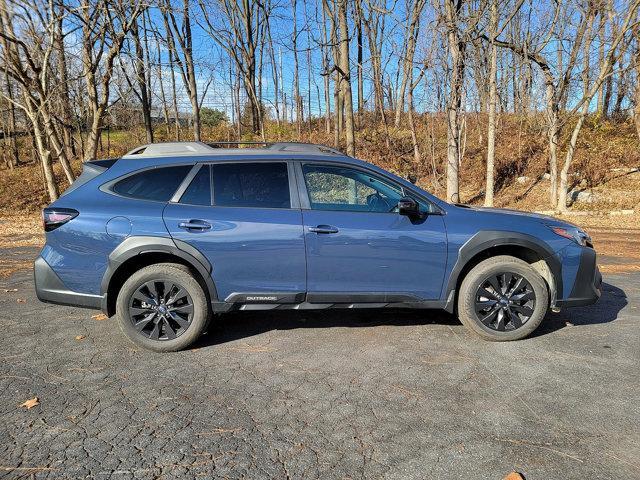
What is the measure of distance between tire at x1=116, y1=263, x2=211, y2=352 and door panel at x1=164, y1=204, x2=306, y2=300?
0.80ft

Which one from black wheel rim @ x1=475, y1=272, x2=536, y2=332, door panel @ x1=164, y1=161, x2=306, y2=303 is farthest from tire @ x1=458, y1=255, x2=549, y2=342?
door panel @ x1=164, y1=161, x2=306, y2=303

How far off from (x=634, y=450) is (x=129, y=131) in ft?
103

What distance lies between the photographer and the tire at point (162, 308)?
3.75 metres

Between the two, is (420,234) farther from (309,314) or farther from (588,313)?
(588,313)

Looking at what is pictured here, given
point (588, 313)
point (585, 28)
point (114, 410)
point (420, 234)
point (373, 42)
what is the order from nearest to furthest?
point (114, 410) < point (420, 234) < point (588, 313) < point (585, 28) < point (373, 42)

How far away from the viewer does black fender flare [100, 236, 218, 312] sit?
3.68m

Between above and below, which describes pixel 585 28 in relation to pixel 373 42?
below

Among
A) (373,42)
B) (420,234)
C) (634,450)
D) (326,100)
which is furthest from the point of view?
(326,100)

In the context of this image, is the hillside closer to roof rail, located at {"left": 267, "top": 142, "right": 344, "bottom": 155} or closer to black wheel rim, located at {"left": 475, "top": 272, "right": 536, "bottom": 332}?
black wheel rim, located at {"left": 475, "top": 272, "right": 536, "bottom": 332}

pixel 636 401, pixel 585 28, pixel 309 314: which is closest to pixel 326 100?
pixel 585 28

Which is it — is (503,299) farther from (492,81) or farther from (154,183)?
(492,81)

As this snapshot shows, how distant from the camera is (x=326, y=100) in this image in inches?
1089

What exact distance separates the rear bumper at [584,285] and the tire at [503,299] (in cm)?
24

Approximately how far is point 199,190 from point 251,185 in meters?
0.47
